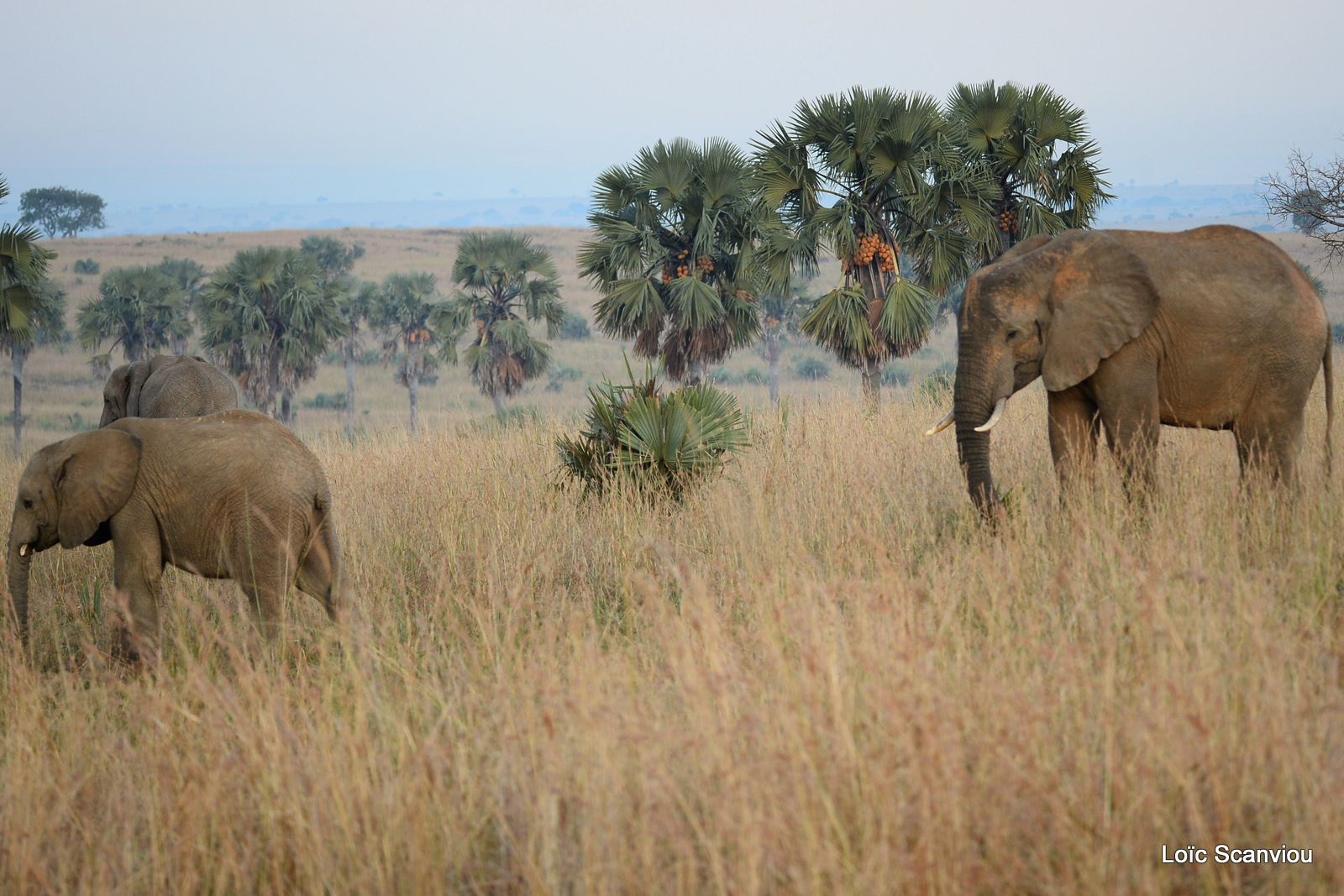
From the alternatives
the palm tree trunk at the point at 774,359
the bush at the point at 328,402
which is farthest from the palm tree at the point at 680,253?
the bush at the point at 328,402

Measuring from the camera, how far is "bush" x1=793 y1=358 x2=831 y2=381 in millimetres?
50438

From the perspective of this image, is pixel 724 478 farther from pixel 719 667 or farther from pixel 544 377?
pixel 544 377

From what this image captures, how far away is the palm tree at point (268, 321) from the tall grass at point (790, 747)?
1023 inches

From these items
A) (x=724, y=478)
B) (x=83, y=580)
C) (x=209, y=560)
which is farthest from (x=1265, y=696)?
(x=83, y=580)

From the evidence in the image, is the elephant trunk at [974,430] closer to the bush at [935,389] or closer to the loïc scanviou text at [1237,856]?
the loïc scanviou text at [1237,856]

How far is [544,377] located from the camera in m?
51.4

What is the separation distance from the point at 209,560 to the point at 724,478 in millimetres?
4213

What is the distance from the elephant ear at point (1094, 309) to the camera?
18.6ft

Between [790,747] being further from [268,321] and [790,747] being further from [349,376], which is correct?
[349,376]

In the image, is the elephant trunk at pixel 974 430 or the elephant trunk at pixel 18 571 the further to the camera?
the elephant trunk at pixel 974 430

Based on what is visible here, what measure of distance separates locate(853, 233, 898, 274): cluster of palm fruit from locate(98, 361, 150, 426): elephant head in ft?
32.9

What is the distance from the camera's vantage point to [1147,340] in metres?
5.80

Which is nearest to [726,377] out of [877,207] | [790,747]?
[877,207]

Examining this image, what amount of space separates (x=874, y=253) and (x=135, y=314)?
103ft
